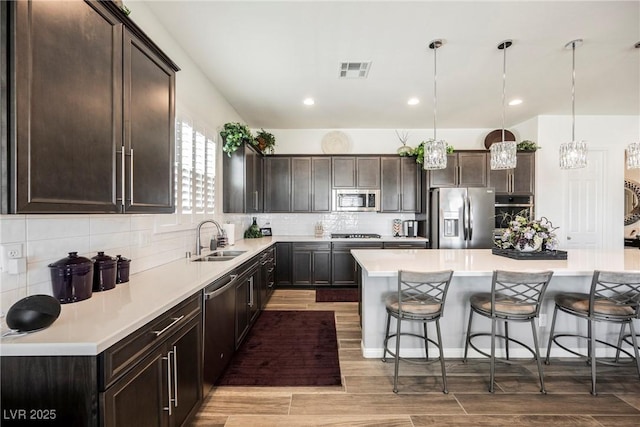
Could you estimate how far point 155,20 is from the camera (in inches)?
95.7

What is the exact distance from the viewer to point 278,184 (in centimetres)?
543

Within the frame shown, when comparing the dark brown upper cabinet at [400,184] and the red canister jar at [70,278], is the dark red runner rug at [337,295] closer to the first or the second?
the dark brown upper cabinet at [400,184]

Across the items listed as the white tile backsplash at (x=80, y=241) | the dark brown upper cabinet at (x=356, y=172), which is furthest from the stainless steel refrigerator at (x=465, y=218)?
the white tile backsplash at (x=80, y=241)

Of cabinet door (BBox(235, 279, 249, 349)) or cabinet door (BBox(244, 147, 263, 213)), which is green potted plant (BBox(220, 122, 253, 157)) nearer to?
cabinet door (BBox(244, 147, 263, 213))

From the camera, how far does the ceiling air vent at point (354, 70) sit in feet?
10.4

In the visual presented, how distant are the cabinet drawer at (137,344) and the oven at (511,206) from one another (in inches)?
202

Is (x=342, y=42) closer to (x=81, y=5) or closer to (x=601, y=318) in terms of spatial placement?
(x=81, y=5)

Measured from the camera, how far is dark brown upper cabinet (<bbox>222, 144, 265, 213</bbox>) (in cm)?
405

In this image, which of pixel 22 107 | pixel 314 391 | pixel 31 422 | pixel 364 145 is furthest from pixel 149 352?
pixel 364 145

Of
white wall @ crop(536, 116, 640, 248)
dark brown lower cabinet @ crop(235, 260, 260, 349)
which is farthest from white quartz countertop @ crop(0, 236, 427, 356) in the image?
white wall @ crop(536, 116, 640, 248)

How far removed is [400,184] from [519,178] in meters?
2.02

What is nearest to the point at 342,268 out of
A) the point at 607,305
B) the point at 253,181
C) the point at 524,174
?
the point at 253,181

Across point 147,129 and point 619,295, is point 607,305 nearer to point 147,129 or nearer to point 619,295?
point 619,295

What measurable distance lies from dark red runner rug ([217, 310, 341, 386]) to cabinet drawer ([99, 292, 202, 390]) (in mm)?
1084
